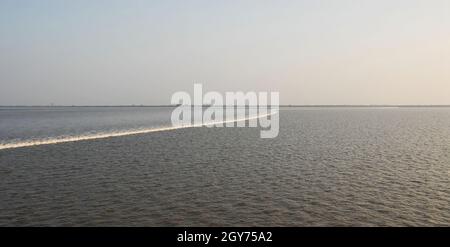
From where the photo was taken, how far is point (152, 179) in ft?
114

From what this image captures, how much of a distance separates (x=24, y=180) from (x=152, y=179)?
10.6 m

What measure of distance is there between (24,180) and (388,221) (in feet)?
92.4

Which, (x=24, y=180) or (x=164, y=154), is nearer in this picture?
(x=24, y=180)

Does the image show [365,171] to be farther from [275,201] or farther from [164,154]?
[164,154]

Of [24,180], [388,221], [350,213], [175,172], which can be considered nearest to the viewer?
[388,221]

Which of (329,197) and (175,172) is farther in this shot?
(175,172)

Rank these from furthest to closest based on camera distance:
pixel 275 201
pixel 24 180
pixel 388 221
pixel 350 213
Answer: pixel 24 180 → pixel 275 201 → pixel 350 213 → pixel 388 221

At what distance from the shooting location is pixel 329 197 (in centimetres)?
2800

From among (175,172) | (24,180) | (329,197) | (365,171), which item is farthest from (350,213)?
(24,180)
